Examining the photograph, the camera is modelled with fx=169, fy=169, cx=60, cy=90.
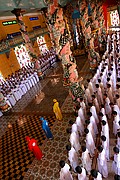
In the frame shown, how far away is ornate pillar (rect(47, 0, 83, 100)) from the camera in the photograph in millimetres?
6215

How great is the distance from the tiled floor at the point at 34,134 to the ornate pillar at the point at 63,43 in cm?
159

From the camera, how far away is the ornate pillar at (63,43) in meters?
6.21

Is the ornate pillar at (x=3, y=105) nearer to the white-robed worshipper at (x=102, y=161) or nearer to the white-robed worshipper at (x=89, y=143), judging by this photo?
the white-robed worshipper at (x=89, y=143)

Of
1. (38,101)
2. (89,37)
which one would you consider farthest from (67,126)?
(89,37)

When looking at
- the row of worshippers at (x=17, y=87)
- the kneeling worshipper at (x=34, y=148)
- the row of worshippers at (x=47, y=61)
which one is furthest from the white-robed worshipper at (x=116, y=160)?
the row of worshippers at (x=47, y=61)

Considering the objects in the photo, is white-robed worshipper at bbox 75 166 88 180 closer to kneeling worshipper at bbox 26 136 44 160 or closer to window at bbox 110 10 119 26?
kneeling worshipper at bbox 26 136 44 160

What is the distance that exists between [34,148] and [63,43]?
402 centimetres

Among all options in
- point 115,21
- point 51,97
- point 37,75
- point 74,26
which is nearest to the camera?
point 51,97

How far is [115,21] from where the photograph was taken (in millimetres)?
27297

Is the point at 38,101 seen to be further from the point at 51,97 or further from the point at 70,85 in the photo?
the point at 70,85

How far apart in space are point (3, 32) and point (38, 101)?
8.65 metres

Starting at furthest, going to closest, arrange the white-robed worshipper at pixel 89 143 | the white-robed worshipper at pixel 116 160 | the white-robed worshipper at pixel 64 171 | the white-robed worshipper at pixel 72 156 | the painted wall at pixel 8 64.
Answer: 1. the painted wall at pixel 8 64
2. the white-robed worshipper at pixel 89 143
3. the white-robed worshipper at pixel 72 156
4. the white-robed worshipper at pixel 64 171
5. the white-robed worshipper at pixel 116 160

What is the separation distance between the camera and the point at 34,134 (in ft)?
25.1

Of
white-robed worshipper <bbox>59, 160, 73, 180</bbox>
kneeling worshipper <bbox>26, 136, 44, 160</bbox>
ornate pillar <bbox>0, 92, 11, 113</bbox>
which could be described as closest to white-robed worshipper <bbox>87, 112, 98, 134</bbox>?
white-robed worshipper <bbox>59, 160, 73, 180</bbox>
